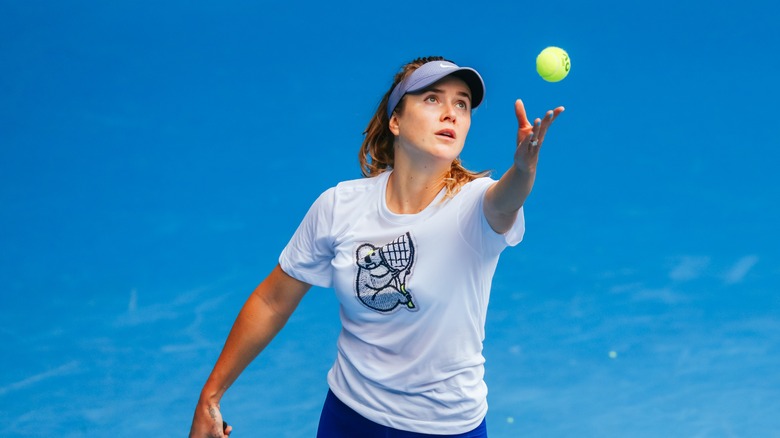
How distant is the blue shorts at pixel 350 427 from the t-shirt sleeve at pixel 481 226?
0.56m

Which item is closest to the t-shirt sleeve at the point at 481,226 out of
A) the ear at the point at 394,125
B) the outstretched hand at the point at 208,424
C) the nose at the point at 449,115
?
the nose at the point at 449,115

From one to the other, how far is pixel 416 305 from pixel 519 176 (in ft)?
1.77

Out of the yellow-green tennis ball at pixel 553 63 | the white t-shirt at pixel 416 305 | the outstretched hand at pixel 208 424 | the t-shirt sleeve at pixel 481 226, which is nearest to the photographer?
the t-shirt sleeve at pixel 481 226

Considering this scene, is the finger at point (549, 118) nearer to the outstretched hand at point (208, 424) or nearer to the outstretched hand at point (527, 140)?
the outstretched hand at point (527, 140)

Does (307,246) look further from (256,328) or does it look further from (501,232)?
(501,232)

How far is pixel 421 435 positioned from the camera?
2932 mm

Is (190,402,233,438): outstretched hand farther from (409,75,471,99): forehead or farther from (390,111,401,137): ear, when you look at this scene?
(409,75,471,99): forehead

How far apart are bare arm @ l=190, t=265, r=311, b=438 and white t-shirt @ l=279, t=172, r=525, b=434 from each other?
284mm

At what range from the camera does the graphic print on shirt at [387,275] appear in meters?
2.90

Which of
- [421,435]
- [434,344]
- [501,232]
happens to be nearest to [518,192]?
[501,232]

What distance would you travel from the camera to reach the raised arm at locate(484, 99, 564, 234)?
2.51m

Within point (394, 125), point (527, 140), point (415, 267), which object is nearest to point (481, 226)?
point (415, 267)

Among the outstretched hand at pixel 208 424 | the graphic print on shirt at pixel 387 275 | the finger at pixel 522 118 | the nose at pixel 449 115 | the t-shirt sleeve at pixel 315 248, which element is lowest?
the outstretched hand at pixel 208 424

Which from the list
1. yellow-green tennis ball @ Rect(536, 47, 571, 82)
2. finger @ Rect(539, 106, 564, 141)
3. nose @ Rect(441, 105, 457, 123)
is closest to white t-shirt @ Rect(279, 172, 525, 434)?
nose @ Rect(441, 105, 457, 123)
